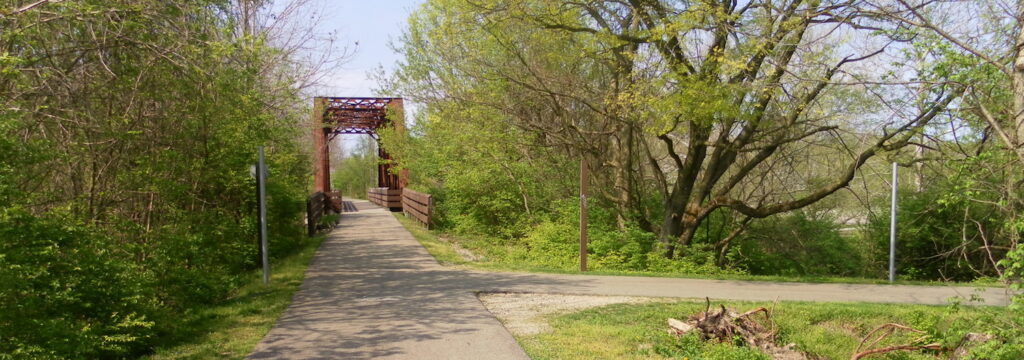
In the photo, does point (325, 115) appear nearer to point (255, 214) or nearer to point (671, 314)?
point (255, 214)

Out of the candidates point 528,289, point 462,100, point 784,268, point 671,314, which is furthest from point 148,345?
point 784,268

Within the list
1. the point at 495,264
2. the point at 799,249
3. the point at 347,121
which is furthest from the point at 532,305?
the point at 347,121

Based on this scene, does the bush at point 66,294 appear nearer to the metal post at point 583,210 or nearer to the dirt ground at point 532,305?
the dirt ground at point 532,305

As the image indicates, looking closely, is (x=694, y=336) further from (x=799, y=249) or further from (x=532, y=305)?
(x=799, y=249)

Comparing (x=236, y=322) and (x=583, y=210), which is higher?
(x=583, y=210)

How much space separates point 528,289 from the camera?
1002 centimetres

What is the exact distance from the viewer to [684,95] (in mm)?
11359

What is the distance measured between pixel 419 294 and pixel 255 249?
5.20 m

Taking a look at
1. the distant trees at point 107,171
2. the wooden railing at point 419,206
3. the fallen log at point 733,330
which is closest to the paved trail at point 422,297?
the distant trees at point 107,171

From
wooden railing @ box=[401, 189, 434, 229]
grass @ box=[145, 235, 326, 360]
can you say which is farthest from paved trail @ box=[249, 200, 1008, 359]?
wooden railing @ box=[401, 189, 434, 229]

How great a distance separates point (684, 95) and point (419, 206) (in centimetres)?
1339

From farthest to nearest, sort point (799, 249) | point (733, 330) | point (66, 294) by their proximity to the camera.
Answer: point (799, 249), point (733, 330), point (66, 294)

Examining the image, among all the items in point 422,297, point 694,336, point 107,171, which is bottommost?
point 694,336

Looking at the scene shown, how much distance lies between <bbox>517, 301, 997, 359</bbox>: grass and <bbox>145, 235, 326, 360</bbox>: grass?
9.74ft
